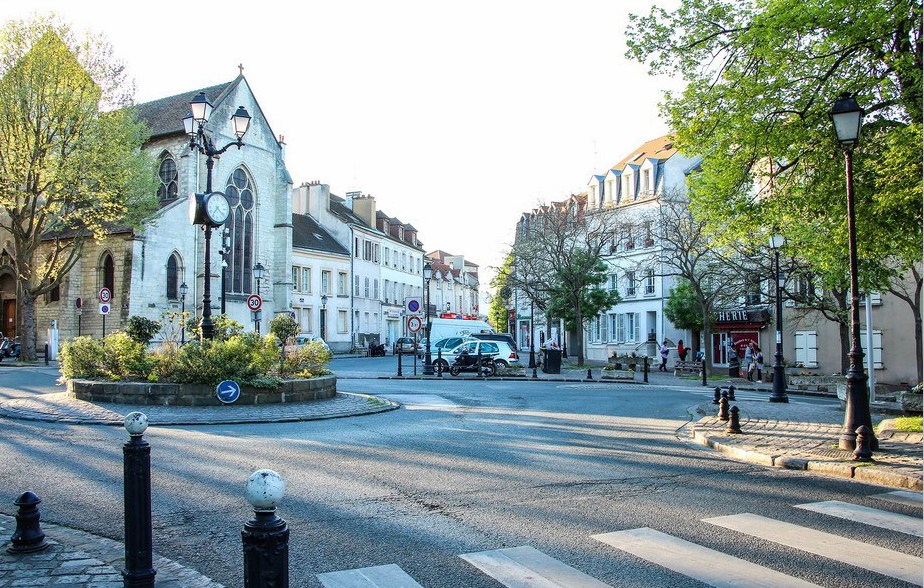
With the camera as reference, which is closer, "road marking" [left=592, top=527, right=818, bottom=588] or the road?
"road marking" [left=592, top=527, right=818, bottom=588]

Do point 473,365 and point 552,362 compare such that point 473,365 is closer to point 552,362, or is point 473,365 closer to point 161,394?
point 552,362

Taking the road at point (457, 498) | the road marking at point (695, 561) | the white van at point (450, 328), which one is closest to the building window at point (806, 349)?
the white van at point (450, 328)

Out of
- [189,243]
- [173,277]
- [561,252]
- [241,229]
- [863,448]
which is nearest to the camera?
[863,448]

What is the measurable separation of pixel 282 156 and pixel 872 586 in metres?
48.3

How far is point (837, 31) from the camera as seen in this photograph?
1090 centimetres

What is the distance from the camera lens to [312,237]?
57.6 metres

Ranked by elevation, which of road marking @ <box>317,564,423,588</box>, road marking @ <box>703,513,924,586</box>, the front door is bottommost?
road marking @ <box>703,513,924,586</box>

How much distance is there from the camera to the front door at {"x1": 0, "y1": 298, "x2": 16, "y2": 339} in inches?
1623

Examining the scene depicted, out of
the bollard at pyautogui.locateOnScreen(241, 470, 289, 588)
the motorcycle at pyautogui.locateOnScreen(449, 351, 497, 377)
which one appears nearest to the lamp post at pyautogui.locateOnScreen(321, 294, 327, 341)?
the motorcycle at pyautogui.locateOnScreen(449, 351, 497, 377)

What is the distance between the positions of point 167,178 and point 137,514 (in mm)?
43766

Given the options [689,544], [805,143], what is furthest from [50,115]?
[689,544]

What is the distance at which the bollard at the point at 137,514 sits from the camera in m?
4.09

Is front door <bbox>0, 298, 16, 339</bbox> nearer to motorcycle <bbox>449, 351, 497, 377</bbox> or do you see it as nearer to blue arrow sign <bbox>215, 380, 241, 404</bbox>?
motorcycle <bbox>449, 351, 497, 377</bbox>

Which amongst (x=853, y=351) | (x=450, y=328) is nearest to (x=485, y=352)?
(x=450, y=328)
